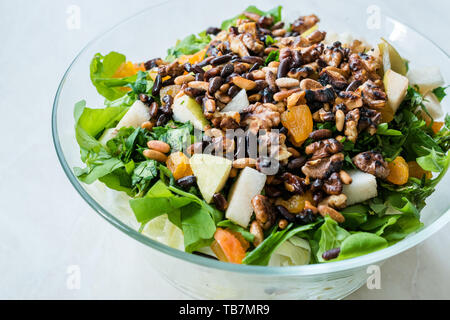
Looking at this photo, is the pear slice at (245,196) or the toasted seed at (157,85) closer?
the pear slice at (245,196)

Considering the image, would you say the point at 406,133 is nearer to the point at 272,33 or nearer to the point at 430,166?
the point at 430,166

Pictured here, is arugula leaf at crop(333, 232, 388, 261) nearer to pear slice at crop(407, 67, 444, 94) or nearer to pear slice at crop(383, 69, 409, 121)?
pear slice at crop(383, 69, 409, 121)

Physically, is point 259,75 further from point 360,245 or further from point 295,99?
point 360,245

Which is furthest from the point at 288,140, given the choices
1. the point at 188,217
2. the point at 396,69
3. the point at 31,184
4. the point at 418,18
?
the point at 418,18

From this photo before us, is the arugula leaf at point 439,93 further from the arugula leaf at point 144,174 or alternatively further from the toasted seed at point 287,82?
the arugula leaf at point 144,174

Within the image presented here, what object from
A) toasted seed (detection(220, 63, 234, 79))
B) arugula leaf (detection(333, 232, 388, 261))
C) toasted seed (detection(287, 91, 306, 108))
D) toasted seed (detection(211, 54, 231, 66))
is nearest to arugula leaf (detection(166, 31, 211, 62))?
toasted seed (detection(211, 54, 231, 66))

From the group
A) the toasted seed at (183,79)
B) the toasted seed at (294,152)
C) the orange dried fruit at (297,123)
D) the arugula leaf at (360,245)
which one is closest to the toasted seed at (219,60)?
the toasted seed at (183,79)
